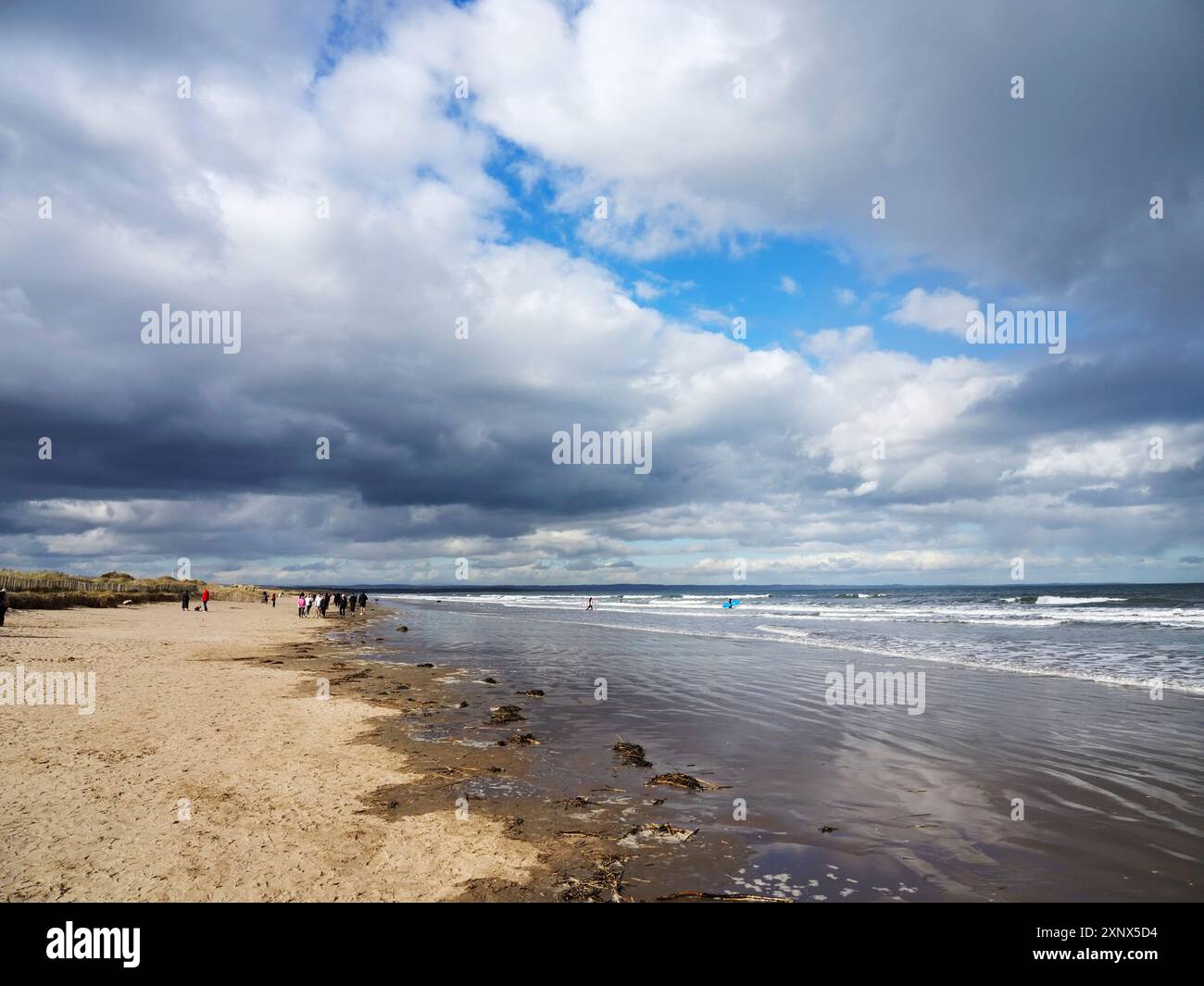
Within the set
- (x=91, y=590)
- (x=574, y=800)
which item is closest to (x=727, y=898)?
(x=574, y=800)

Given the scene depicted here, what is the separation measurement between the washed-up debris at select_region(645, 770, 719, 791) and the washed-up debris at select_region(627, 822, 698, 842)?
74.4 inches

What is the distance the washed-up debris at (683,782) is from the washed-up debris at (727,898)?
3729mm

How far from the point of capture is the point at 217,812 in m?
8.09

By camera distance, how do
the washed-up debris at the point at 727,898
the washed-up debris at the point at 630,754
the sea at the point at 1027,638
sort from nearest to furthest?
1. the washed-up debris at the point at 727,898
2. the washed-up debris at the point at 630,754
3. the sea at the point at 1027,638

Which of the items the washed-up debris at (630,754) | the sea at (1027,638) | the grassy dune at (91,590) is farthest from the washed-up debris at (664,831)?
the grassy dune at (91,590)

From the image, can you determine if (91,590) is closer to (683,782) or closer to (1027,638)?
(683,782)

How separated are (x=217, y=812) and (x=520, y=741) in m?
5.99

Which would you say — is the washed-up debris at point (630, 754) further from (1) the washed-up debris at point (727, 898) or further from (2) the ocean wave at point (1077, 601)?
(2) the ocean wave at point (1077, 601)

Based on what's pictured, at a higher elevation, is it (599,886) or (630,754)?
(599,886)

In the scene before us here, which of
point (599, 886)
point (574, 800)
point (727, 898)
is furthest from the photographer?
point (574, 800)

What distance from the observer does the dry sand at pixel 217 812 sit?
6230 millimetres

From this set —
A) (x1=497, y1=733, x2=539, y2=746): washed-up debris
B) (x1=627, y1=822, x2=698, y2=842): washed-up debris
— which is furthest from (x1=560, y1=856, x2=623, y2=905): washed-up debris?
(x1=497, y1=733, x2=539, y2=746): washed-up debris

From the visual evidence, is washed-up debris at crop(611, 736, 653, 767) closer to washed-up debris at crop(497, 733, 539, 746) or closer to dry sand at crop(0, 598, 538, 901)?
washed-up debris at crop(497, 733, 539, 746)
